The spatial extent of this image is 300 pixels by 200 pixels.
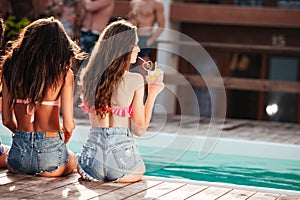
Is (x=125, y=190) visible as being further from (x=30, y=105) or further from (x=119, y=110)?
(x=30, y=105)

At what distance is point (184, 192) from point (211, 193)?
14 cm

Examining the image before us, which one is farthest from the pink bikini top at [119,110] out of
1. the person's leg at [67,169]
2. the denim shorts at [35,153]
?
the person's leg at [67,169]

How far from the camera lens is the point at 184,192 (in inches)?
153

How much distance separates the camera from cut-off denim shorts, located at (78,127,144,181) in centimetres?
402

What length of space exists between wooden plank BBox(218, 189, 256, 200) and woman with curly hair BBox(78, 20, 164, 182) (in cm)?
51

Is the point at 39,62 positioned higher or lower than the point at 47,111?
higher

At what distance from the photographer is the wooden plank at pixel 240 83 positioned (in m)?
8.86

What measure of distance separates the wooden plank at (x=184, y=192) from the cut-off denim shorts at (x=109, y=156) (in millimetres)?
277

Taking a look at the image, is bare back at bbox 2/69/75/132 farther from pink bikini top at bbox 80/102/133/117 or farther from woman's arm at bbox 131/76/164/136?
woman's arm at bbox 131/76/164/136

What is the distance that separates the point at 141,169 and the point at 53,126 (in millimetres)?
521

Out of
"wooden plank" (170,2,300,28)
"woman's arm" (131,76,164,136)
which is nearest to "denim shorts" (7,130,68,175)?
"woman's arm" (131,76,164,136)

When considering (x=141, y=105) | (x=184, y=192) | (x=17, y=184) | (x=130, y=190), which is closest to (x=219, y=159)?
(x=141, y=105)

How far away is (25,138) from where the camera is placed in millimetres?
4066

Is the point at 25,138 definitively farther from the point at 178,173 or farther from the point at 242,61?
the point at 242,61
